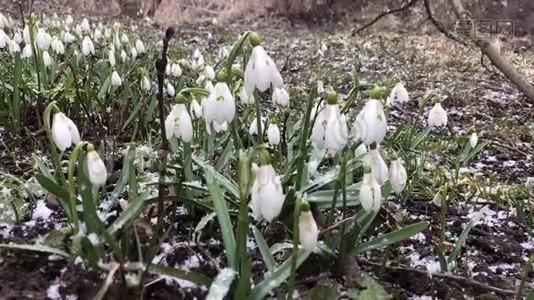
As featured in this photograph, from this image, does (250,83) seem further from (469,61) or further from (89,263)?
(469,61)

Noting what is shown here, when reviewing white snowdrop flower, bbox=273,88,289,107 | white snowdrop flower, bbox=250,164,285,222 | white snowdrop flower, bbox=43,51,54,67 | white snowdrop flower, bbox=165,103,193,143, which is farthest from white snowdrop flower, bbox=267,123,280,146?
white snowdrop flower, bbox=43,51,54,67

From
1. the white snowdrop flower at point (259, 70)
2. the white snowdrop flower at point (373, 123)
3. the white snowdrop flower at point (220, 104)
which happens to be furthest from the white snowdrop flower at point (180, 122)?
the white snowdrop flower at point (373, 123)

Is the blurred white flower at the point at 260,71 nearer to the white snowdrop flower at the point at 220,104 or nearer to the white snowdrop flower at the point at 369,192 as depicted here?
the white snowdrop flower at the point at 220,104

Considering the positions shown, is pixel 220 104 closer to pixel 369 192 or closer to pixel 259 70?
pixel 259 70

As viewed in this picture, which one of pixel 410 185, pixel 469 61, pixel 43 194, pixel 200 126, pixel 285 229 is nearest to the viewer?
pixel 285 229

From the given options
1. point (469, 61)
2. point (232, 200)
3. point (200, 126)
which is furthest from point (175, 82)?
point (469, 61)

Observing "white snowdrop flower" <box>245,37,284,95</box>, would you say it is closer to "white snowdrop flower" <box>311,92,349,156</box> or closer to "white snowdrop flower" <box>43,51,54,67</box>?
"white snowdrop flower" <box>311,92,349,156</box>
